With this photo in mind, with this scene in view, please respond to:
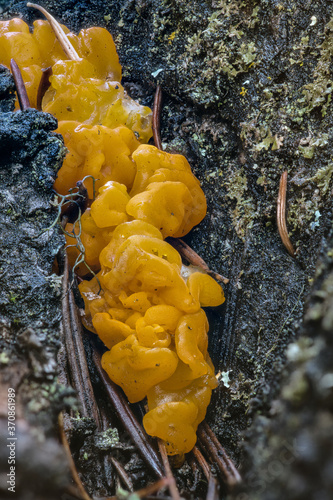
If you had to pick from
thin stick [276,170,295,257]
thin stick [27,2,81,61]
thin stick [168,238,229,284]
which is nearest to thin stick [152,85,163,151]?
thin stick [27,2,81,61]

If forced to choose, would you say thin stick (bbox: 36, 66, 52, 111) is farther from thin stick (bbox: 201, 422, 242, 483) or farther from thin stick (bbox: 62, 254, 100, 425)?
thin stick (bbox: 201, 422, 242, 483)

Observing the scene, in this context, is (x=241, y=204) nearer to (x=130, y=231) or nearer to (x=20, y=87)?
(x=130, y=231)

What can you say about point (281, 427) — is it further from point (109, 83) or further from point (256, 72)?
point (109, 83)

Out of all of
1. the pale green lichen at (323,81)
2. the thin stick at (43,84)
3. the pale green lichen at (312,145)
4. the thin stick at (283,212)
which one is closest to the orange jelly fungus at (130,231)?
the thin stick at (43,84)

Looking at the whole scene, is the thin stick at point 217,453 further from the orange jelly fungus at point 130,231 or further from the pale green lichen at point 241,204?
the pale green lichen at point 241,204

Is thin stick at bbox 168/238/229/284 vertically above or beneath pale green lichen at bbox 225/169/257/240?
beneath

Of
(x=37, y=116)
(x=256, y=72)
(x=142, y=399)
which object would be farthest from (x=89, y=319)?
(x=256, y=72)

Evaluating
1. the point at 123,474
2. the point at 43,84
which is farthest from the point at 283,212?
the point at 43,84
